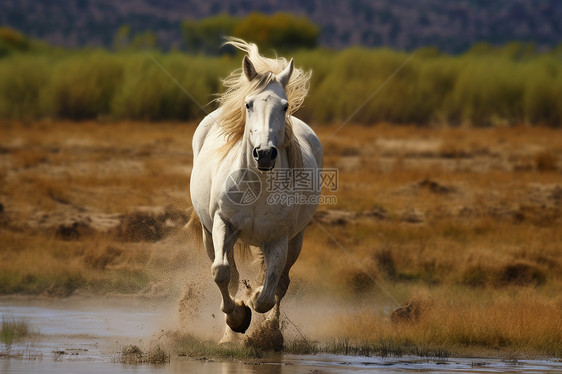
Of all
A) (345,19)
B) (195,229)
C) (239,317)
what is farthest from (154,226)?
(345,19)

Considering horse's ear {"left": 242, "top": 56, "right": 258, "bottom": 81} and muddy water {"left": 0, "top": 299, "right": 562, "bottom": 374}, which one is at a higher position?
horse's ear {"left": 242, "top": 56, "right": 258, "bottom": 81}

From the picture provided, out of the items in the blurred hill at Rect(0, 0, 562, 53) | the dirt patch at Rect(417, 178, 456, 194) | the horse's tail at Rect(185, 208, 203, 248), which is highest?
the blurred hill at Rect(0, 0, 562, 53)

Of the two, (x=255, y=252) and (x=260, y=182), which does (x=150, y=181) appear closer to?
(x=255, y=252)

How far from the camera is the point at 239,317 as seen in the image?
7773 mm

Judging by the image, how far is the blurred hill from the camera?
401 ft

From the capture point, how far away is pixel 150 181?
18625 mm

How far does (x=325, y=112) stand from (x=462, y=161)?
44.1 feet

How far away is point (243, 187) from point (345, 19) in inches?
5555

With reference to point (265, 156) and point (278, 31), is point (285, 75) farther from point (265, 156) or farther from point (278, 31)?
point (278, 31)

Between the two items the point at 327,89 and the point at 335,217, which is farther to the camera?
the point at 327,89

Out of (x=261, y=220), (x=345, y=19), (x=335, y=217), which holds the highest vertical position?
(x=345, y=19)

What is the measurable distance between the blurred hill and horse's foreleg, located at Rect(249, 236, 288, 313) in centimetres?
11480

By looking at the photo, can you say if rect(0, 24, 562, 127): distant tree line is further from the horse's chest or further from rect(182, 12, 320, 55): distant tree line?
the horse's chest

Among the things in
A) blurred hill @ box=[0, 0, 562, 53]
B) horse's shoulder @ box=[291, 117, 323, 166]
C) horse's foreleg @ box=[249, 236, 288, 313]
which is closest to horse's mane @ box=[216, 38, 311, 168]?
horse's foreleg @ box=[249, 236, 288, 313]
